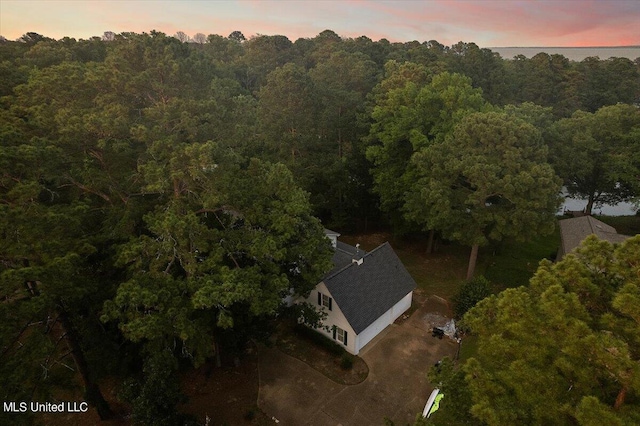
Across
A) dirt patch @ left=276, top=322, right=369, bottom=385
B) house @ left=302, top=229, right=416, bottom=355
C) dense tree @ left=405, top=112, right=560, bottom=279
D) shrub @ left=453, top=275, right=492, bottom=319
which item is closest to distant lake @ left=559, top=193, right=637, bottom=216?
dense tree @ left=405, top=112, right=560, bottom=279

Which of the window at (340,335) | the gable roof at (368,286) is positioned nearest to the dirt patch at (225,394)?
the window at (340,335)

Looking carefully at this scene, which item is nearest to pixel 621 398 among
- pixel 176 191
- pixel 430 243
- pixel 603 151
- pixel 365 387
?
pixel 365 387

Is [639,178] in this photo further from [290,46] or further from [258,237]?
[290,46]

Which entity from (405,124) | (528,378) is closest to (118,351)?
(528,378)

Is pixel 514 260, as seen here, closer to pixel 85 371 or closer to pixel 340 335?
pixel 340 335

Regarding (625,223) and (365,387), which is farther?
(625,223)

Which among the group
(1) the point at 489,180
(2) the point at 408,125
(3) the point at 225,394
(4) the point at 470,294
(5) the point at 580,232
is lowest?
(3) the point at 225,394

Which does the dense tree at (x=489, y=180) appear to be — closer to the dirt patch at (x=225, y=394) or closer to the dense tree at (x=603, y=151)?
the dense tree at (x=603, y=151)
